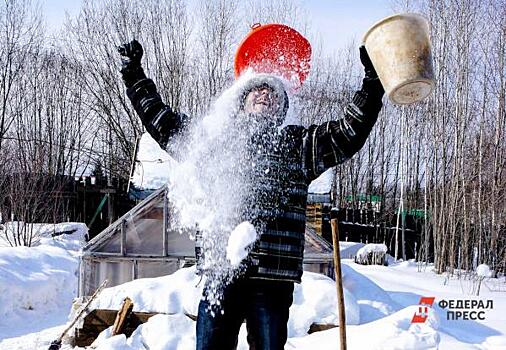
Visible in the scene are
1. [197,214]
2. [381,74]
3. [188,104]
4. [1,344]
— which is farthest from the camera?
[188,104]

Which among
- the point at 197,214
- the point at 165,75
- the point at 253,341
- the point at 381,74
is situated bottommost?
the point at 253,341

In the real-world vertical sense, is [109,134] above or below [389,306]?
above

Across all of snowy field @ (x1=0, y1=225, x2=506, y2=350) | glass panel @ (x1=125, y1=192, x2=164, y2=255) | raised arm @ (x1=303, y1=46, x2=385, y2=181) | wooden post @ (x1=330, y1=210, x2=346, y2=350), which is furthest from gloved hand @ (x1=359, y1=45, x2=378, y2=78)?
glass panel @ (x1=125, y1=192, x2=164, y2=255)

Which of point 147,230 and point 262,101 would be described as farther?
point 147,230

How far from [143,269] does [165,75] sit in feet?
42.4

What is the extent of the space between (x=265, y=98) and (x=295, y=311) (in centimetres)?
437

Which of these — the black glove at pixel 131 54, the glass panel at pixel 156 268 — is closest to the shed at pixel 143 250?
the glass panel at pixel 156 268

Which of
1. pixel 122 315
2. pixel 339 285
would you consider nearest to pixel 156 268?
pixel 122 315

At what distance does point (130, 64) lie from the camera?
2213 millimetres

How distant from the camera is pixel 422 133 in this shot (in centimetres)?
2030

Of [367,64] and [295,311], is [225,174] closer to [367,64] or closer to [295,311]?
[367,64]

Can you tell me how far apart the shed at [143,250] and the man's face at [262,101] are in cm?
538

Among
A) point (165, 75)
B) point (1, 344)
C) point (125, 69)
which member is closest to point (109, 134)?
point (165, 75)

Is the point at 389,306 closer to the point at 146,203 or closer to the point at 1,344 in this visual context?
the point at 146,203
